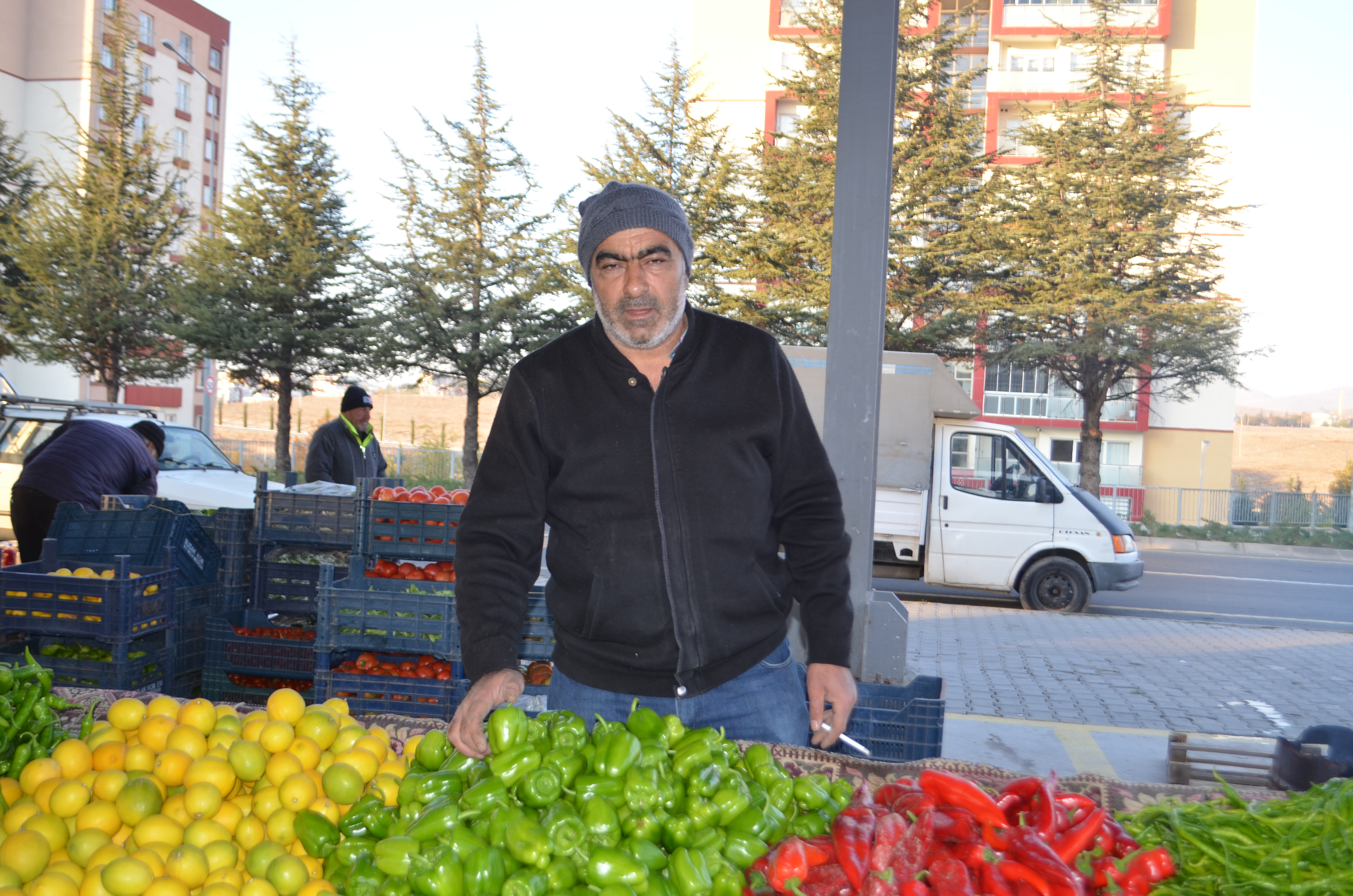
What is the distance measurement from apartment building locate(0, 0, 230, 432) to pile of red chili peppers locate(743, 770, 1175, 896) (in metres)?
42.0

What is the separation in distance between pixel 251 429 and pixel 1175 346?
4170cm

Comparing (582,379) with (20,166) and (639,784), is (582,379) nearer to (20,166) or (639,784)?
(639,784)

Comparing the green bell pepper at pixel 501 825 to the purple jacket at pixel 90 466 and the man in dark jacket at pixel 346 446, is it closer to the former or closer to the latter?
the purple jacket at pixel 90 466

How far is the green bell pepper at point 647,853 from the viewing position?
1726 mm

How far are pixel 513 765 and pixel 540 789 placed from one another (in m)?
0.09

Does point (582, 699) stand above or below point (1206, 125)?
below

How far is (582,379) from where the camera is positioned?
8.19ft

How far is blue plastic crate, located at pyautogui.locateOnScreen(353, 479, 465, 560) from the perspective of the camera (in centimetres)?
546

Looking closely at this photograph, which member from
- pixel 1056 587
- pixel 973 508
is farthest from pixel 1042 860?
pixel 1056 587

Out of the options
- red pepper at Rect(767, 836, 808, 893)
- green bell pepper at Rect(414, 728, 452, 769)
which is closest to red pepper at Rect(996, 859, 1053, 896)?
red pepper at Rect(767, 836, 808, 893)

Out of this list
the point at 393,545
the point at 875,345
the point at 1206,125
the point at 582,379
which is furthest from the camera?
the point at 1206,125

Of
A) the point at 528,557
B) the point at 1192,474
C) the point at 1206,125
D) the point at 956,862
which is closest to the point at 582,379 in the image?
the point at 528,557

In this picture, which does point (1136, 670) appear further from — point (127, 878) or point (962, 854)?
point (127, 878)

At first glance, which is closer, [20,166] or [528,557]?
[528,557]
